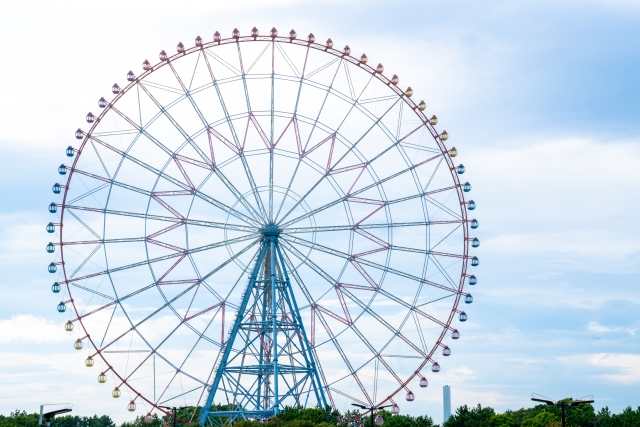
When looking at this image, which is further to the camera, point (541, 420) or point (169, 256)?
point (541, 420)

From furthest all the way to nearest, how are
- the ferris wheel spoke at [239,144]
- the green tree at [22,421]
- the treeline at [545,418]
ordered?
the green tree at [22,421], the treeline at [545,418], the ferris wheel spoke at [239,144]

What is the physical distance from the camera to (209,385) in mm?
62375

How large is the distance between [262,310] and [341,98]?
14.1 metres

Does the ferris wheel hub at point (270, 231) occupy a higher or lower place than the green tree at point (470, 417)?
higher

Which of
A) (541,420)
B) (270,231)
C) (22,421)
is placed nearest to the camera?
(270,231)

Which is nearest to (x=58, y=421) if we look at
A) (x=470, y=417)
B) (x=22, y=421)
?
(x=22, y=421)

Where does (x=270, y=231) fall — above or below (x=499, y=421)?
above

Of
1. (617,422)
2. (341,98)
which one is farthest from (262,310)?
(617,422)

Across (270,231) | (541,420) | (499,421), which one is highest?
(270,231)

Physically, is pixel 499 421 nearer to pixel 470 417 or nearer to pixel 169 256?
pixel 470 417

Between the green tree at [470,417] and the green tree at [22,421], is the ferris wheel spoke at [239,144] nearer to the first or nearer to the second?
the green tree at [470,417]

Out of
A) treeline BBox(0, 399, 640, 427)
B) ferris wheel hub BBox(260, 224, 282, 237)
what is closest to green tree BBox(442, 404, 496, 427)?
treeline BBox(0, 399, 640, 427)

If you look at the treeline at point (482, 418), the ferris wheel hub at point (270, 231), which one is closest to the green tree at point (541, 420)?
the treeline at point (482, 418)

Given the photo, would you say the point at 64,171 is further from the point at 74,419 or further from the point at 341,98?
the point at 74,419
